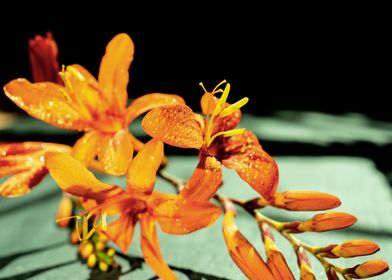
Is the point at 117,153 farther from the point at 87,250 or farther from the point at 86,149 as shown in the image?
the point at 87,250

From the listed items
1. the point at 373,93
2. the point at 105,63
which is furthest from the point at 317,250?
the point at 373,93

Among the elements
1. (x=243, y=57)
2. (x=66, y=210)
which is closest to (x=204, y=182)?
(x=66, y=210)

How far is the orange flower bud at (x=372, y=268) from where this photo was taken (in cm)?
36

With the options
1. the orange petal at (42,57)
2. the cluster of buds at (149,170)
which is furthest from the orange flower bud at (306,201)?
the orange petal at (42,57)

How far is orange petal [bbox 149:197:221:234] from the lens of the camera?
0.40 meters

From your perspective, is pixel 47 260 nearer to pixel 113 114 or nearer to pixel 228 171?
pixel 113 114

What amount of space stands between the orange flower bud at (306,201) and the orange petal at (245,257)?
54mm

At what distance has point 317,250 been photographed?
1.35ft

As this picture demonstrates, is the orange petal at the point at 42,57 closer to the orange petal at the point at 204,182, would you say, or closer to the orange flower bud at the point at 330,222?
the orange petal at the point at 204,182

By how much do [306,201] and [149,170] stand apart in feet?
0.51

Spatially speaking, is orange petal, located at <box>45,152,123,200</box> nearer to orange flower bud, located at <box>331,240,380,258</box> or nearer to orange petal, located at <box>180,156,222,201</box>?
orange petal, located at <box>180,156,222,201</box>

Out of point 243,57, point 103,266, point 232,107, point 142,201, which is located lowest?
point 103,266

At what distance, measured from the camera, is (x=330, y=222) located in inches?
15.8

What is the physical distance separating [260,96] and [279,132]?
0.46 m
